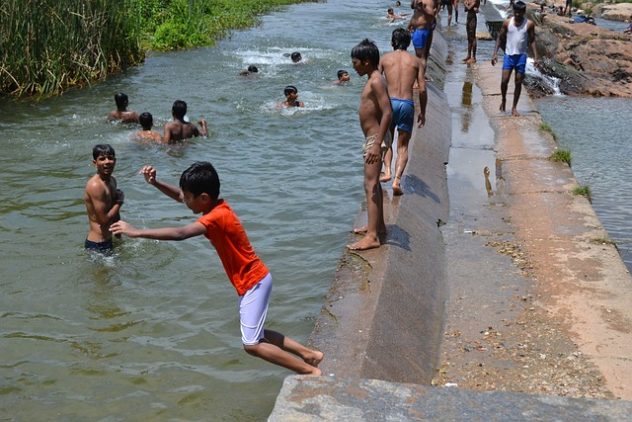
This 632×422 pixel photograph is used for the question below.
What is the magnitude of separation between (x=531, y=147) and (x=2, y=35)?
8.80 m

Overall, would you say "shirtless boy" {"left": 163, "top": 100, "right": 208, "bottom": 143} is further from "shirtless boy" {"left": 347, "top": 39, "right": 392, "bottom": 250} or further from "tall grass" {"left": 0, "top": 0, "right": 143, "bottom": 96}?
"shirtless boy" {"left": 347, "top": 39, "right": 392, "bottom": 250}

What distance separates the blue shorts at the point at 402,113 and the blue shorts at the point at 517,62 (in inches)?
180

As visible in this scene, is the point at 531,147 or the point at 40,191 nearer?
the point at 40,191

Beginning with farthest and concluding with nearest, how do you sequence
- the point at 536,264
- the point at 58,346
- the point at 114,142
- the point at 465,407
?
the point at 114,142, the point at 536,264, the point at 58,346, the point at 465,407

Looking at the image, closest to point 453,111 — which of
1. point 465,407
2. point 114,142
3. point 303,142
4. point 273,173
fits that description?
point 303,142

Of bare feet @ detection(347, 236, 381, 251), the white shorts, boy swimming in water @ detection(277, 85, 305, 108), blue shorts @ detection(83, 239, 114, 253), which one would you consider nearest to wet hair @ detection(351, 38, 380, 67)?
bare feet @ detection(347, 236, 381, 251)

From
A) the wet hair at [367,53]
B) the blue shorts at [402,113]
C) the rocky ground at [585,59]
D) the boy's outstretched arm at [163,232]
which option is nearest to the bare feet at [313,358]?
the boy's outstretched arm at [163,232]

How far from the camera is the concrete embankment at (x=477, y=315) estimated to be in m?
3.88

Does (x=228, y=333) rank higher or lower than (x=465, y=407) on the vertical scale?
lower

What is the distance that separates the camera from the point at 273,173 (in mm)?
10180

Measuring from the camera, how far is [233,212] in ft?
16.0

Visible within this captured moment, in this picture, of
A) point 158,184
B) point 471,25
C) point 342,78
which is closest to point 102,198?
point 158,184

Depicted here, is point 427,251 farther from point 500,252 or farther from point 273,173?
point 273,173

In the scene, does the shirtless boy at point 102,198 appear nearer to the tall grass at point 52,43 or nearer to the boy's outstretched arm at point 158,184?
the boy's outstretched arm at point 158,184
